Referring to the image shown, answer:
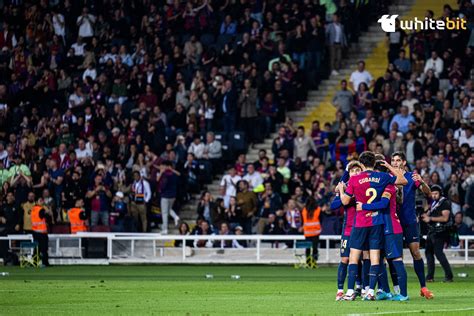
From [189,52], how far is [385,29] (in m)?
6.02

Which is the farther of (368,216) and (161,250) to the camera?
(161,250)

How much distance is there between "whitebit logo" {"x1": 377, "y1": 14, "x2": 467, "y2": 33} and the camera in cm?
3797

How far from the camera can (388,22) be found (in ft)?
132

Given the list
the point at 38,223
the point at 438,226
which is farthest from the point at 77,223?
the point at 438,226

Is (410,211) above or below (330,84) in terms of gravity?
below

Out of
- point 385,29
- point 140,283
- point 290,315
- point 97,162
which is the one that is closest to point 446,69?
point 385,29

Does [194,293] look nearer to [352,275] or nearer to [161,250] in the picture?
[352,275]

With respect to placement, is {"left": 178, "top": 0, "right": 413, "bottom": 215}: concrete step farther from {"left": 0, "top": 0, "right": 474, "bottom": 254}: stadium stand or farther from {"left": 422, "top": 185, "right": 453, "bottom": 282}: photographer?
{"left": 422, "top": 185, "right": 453, "bottom": 282}: photographer

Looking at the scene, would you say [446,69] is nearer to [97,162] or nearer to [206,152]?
[206,152]

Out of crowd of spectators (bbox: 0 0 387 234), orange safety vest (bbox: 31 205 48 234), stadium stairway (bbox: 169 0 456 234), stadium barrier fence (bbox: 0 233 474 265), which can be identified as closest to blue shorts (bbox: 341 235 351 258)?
stadium barrier fence (bbox: 0 233 474 265)

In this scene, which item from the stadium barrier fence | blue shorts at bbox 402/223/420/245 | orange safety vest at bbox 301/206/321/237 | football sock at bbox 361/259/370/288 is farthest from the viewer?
the stadium barrier fence

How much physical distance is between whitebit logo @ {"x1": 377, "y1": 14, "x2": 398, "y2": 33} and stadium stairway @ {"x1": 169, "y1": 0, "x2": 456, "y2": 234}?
63cm

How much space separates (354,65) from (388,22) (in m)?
2.05

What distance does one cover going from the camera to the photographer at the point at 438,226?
84.7ft
